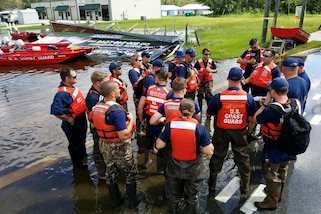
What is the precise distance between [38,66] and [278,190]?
1730 centimetres

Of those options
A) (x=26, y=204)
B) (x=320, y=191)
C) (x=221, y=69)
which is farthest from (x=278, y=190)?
(x=221, y=69)

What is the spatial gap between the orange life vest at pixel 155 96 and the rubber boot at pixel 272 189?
76.5 inches

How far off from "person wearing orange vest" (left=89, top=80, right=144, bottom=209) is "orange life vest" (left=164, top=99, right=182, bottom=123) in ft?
1.70

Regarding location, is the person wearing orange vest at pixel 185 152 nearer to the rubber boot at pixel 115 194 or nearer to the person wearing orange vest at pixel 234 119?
the person wearing orange vest at pixel 234 119

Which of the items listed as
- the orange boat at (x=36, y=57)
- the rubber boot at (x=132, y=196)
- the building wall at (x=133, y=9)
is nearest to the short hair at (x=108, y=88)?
the rubber boot at (x=132, y=196)

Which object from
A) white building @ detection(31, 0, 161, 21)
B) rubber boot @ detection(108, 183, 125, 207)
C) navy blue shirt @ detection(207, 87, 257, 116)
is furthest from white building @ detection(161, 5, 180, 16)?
rubber boot @ detection(108, 183, 125, 207)

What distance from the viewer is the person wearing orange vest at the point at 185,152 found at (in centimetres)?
331

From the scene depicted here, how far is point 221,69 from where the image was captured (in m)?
13.6

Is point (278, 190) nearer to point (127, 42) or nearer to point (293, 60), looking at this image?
point (293, 60)

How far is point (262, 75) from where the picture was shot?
19.3 feet

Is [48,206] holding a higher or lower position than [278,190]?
lower

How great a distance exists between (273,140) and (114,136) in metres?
2.20

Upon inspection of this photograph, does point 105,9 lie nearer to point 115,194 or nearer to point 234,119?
point 115,194

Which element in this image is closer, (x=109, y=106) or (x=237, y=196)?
(x=109, y=106)
